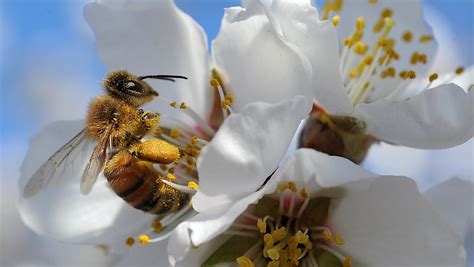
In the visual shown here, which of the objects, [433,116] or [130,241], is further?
[130,241]

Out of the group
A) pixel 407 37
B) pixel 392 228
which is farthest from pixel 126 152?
pixel 407 37

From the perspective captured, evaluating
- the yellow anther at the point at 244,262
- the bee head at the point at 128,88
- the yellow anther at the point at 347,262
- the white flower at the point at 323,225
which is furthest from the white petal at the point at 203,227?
the bee head at the point at 128,88

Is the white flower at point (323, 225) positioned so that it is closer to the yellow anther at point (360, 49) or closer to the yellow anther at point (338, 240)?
the yellow anther at point (338, 240)

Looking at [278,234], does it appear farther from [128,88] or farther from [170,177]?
[128,88]

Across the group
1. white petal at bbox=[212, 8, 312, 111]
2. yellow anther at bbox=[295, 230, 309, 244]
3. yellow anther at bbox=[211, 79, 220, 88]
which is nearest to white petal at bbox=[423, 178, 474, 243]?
yellow anther at bbox=[295, 230, 309, 244]

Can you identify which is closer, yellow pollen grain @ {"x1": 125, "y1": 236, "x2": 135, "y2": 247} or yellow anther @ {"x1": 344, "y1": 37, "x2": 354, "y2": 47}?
yellow pollen grain @ {"x1": 125, "y1": 236, "x2": 135, "y2": 247}

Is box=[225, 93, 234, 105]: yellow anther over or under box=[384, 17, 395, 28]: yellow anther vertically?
under

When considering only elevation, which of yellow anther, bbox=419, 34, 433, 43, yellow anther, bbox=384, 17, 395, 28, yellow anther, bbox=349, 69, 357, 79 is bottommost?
yellow anther, bbox=349, 69, 357, 79

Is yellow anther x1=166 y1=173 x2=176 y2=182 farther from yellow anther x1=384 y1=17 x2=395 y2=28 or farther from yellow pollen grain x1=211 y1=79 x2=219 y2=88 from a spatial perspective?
yellow anther x1=384 y1=17 x2=395 y2=28
